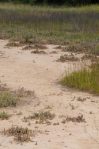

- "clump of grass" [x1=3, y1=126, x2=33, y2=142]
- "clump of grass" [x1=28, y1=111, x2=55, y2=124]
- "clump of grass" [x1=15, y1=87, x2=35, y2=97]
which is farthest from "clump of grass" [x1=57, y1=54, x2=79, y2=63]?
"clump of grass" [x1=3, y1=126, x2=33, y2=142]

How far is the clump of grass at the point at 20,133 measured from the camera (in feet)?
21.1

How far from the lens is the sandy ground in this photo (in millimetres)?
6422

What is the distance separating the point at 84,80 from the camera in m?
9.16

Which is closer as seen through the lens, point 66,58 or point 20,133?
point 20,133

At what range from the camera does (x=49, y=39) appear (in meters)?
15.6

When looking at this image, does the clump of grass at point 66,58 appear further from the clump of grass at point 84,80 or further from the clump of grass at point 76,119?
the clump of grass at point 76,119

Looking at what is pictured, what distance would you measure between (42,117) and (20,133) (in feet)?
2.47

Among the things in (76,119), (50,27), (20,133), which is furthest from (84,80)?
(50,27)

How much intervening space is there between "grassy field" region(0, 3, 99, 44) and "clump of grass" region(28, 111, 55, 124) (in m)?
7.56

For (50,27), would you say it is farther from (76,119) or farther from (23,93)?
(76,119)

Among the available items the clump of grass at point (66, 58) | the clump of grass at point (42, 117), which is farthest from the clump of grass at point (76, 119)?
the clump of grass at point (66, 58)

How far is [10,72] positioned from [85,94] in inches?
91.6

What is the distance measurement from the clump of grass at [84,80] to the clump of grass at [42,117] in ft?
5.29

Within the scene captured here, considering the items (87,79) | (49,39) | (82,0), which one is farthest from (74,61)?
(82,0)
